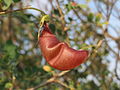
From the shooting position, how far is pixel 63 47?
1480mm

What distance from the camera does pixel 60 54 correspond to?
1458 millimetres

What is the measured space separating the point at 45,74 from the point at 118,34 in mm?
1781

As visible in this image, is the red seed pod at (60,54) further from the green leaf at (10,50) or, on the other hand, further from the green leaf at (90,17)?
the green leaf at (90,17)

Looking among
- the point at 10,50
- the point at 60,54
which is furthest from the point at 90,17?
the point at 60,54

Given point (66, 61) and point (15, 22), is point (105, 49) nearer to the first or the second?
point (66, 61)

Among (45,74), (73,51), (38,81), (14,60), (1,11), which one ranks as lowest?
(38,81)

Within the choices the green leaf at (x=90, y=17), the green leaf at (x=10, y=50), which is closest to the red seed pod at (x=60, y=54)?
the green leaf at (x=10, y=50)

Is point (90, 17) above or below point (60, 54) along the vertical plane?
above

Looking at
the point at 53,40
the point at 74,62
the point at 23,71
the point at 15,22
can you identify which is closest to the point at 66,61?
the point at 74,62

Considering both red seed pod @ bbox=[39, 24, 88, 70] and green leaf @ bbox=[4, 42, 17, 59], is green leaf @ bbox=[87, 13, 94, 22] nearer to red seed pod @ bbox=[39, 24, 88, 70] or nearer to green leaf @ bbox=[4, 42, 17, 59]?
green leaf @ bbox=[4, 42, 17, 59]

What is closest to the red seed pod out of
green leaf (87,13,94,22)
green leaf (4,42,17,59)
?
green leaf (4,42,17,59)

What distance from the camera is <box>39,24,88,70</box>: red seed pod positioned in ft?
4.68

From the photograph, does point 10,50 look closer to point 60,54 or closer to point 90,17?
point 90,17

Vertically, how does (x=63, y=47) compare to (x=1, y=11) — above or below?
below
